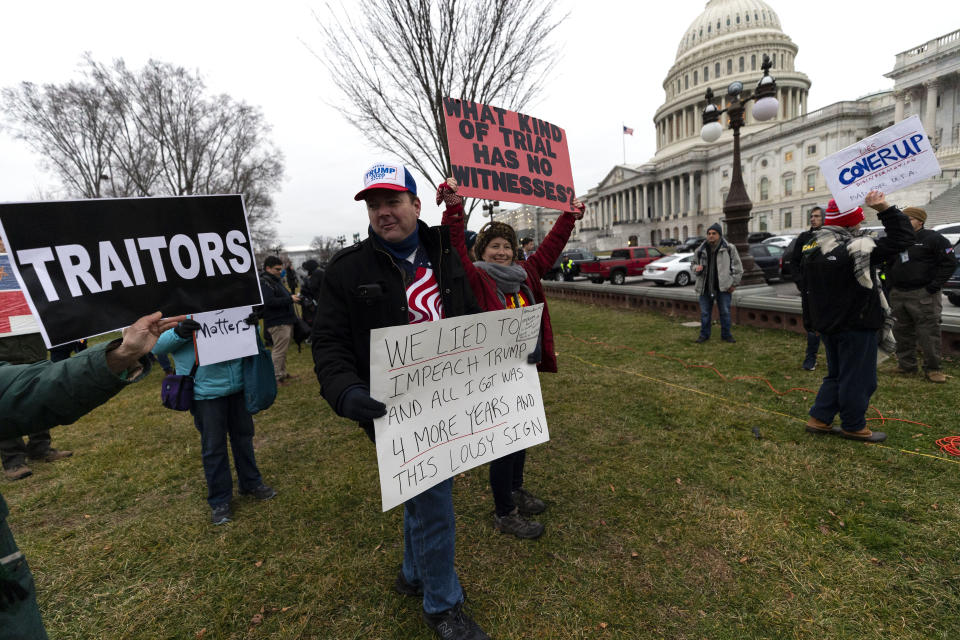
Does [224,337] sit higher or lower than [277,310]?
higher

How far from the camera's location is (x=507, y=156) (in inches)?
138

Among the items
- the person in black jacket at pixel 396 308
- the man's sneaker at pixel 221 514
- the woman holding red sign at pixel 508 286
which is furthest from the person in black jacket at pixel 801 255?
the man's sneaker at pixel 221 514

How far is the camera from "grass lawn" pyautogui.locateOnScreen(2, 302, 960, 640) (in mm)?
2227

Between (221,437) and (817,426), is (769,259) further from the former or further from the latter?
(221,437)

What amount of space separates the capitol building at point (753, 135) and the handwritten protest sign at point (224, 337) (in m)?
52.3

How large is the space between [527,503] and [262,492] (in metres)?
2.18

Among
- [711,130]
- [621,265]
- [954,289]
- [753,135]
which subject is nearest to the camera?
[954,289]

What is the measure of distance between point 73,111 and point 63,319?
929 inches

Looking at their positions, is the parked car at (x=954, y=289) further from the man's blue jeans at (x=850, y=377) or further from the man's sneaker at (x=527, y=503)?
the man's sneaker at (x=527, y=503)

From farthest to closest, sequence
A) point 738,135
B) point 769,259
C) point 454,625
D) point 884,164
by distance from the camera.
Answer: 1. point 769,259
2. point 738,135
3. point 884,164
4. point 454,625

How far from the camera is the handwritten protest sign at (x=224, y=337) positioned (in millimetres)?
3068

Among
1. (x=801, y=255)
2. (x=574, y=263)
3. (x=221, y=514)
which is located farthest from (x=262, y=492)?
(x=574, y=263)

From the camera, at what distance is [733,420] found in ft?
14.2

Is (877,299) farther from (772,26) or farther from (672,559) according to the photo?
(772,26)
